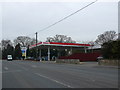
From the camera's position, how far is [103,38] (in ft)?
295

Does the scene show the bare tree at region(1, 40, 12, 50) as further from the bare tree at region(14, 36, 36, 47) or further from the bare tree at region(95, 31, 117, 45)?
the bare tree at region(95, 31, 117, 45)

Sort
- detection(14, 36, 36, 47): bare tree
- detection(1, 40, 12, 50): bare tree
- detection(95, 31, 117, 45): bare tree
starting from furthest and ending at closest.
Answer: detection(1, 40, 12, 50): bare tree, detection(14, 36, 36, 47): bare tree, detection(95, 31, 117, 45): bare tree

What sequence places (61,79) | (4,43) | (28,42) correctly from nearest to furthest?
(61,79), (28,42), (4,43)

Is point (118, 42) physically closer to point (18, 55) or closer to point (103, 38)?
point (103, 38)

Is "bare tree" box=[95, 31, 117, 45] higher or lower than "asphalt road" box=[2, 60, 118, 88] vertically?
higher

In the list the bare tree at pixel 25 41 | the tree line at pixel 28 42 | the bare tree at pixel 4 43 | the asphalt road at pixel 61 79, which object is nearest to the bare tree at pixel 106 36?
the tree line at pixel 28 42

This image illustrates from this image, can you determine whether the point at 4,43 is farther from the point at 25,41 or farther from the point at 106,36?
the point at 106,36

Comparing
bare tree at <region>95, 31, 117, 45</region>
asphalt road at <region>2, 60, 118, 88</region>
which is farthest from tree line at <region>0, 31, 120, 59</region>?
asphalt road at <region>2, 60, 118, 88</region>

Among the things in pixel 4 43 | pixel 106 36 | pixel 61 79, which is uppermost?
pixel 106 36

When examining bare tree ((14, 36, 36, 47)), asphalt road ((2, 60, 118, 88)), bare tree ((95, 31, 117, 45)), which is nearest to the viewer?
asphalt road ((2, 60, 118, 88))

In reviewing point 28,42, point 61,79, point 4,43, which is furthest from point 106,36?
point 61,79

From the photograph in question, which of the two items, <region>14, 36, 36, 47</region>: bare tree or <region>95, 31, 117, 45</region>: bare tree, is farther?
<region>14, 36, 36, 47</region>: bare tree

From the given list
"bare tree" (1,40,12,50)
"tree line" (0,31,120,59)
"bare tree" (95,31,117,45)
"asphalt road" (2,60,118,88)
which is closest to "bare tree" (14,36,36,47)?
"tree line" (0,31,120,59)

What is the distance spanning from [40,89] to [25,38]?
389ft
